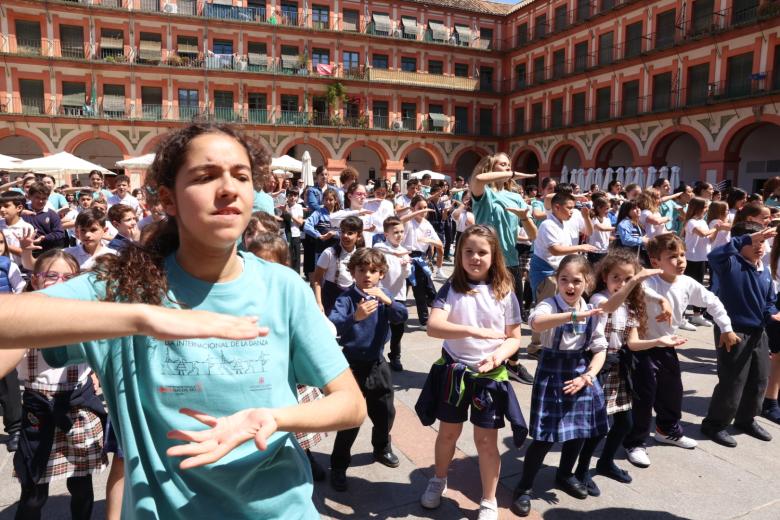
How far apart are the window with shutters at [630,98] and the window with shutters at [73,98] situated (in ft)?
91.0

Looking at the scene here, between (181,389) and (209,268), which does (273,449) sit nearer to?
(181,389)

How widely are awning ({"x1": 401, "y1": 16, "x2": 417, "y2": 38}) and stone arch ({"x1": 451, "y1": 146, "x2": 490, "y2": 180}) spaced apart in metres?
7.89

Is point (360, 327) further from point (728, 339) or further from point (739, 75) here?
point (739, 75)

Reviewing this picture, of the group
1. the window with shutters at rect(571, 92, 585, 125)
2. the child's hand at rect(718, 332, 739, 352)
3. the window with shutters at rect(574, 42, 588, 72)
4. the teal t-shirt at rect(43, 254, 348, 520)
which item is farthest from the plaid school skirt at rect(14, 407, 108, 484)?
the window with shutters at rect(574, 42, 588, 72)

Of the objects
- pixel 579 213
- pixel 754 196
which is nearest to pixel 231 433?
pixel 579 213

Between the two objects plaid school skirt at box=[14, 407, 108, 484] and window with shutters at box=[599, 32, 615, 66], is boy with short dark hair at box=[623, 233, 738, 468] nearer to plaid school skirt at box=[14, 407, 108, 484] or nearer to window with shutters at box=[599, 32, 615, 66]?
plaid school skirt at box=[14, 407, 108, 484]

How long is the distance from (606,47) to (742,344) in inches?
1105

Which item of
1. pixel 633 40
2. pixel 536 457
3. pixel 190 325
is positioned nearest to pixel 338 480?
pixel 536 457

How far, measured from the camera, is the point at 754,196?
24.4ft

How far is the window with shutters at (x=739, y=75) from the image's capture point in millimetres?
21312

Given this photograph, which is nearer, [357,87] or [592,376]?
[592,376]

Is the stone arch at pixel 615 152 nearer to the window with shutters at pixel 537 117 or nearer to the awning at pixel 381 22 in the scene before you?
the window with shutters at pixel 537 117

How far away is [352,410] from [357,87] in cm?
3219

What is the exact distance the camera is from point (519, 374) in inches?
206
